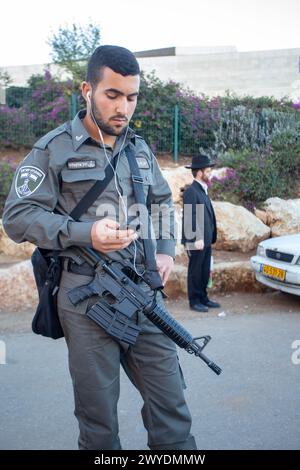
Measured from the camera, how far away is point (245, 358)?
14.2 ft

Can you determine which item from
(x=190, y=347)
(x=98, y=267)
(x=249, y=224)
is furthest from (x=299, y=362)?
(x=249, y=224)

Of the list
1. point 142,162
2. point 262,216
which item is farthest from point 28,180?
point 262,216

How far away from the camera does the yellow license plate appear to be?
573cm

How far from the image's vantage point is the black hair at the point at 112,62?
2023 mm

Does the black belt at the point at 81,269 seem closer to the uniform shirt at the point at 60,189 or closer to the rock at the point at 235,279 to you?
the uniform shirt at the point at 60,189

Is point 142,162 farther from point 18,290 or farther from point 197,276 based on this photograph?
point 18,290

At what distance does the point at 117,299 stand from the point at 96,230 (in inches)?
13.7

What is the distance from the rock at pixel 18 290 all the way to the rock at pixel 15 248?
3.76 ft

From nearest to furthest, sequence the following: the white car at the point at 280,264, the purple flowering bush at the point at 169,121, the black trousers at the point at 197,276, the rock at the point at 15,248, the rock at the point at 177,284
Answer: the white car at the point at 280,264 → the black trousers at the point at 197,276 → the rock at the point at 177,284 → the rock at the point at 15,248 → the purple flowering bush at the point at 169,121

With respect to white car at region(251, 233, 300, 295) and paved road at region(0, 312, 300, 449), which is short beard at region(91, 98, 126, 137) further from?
white car at region(251, 233, 300, 295)

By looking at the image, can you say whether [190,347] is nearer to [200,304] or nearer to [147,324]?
Answer: [147,324]

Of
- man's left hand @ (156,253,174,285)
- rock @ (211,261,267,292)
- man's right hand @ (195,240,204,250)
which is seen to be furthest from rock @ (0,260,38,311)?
man's left hand @ (156,253,174,285)

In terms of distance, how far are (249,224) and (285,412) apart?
4.76 m

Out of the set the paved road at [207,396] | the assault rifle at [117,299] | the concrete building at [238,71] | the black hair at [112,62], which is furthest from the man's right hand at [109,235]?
the concrete building at [238,71]
